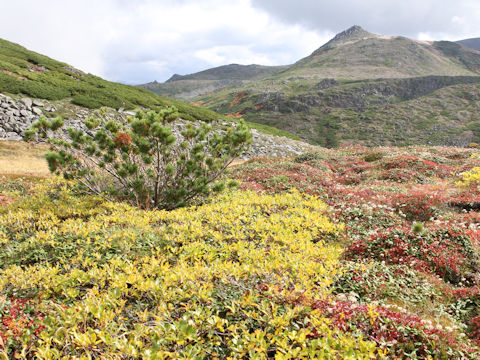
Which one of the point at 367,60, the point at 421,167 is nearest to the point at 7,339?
the point at 421,167

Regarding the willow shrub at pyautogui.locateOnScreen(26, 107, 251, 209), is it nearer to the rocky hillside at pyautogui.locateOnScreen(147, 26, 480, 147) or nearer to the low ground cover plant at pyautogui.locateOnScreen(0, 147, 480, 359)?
the low ground cover plant at pyautogui.locateOnScreen(0, 147, 480, 359)

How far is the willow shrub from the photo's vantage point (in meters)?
9.00

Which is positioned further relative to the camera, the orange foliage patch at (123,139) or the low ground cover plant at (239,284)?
the orange foliage patch at (123,139)

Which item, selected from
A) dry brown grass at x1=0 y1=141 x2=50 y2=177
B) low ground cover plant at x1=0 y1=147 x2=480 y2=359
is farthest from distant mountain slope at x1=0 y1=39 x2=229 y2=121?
low ground cover plant at x1=0 y1=147 x2=480 y2=359

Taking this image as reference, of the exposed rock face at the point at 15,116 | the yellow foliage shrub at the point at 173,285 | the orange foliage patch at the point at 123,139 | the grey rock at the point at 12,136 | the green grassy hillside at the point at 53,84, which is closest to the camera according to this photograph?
the yellow foliage shrub at the point at 173,285

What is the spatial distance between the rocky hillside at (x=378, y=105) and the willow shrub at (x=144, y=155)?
73926mm

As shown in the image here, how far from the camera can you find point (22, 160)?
75.7ft

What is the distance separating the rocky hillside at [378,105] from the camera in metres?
81.8

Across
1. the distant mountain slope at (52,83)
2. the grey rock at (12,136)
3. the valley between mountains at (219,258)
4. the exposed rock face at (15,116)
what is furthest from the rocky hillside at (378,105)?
the valley between mountains at (219,258)

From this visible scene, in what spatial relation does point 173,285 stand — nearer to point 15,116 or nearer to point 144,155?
point 144,155

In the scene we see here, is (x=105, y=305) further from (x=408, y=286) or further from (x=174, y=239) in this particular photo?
(x=408, y=286)

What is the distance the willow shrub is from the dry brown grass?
11166 mm

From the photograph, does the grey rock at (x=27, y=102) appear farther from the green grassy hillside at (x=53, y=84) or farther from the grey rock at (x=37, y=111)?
the green grassy hillside at (x=53, y=84)

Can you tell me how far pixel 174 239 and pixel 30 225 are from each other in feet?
13.4
